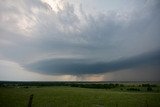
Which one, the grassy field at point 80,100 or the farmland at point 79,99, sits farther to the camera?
the farmland at point 79,99

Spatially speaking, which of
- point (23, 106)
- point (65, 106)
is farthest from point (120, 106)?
point (23, 106)

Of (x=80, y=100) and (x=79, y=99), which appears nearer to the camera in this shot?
(x=80, y=100)

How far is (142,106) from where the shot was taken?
40094 mm

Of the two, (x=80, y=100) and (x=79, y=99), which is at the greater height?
(x=79, y=99)

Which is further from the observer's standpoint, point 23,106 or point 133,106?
point 133,106

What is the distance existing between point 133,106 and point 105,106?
5.47m

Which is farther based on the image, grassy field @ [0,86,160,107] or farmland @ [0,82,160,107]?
farmland @ [0,82,160,107]

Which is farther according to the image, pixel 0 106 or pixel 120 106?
pixel 120 106

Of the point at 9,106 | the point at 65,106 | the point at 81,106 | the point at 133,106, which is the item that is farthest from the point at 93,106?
the point at 9,106

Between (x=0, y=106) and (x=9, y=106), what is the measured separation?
65.0 inches

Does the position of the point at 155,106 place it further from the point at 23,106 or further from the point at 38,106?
the point at 23,106

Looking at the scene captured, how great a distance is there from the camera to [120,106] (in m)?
40.1

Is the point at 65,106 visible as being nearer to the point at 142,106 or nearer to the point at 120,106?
the point at 120,106

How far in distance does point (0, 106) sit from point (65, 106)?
1124 cm
